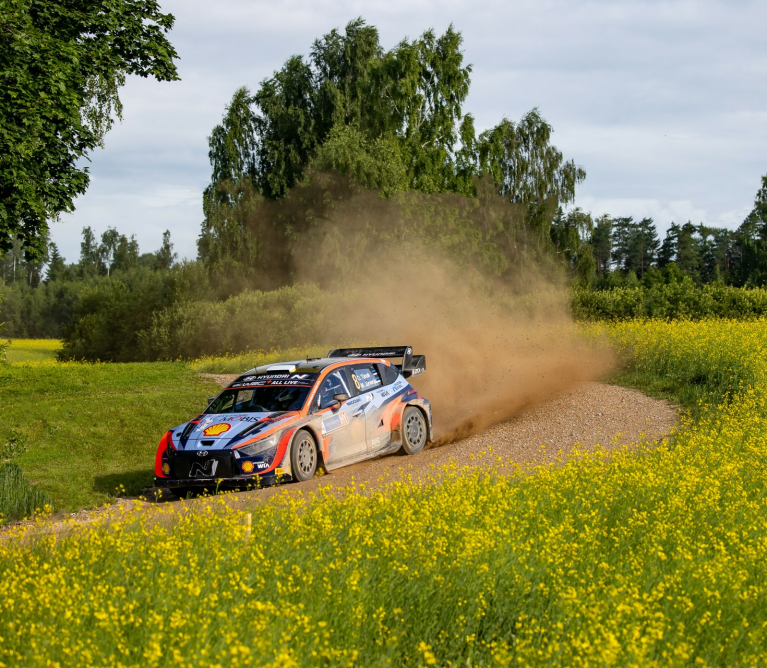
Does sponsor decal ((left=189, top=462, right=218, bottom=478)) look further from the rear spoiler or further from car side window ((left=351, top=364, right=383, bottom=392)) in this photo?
the rear spoiler

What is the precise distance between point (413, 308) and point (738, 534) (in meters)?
23.1

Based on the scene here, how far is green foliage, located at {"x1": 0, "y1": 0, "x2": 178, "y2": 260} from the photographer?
651 inches

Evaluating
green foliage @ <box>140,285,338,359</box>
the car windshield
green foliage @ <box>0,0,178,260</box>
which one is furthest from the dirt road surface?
green foliage @ <box>140,285,338,359</box>

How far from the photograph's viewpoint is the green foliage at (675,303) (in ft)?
111

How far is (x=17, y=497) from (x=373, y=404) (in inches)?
220

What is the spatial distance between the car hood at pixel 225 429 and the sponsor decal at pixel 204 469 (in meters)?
0.22

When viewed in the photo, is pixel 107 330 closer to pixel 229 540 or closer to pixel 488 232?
pixel 488 232

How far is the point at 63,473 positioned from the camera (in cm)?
1370

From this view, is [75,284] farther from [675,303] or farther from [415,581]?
[415,581]

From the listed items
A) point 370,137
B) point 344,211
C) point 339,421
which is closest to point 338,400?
point 339,421

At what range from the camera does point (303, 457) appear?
12102mm

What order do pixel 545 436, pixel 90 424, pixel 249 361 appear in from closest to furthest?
pixel 545 436 → pixel 90 424 → pixel 249 361

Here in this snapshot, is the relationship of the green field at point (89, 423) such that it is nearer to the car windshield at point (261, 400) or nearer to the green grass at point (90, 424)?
the green grass at point (90, 424)

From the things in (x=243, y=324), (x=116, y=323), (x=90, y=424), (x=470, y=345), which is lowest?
(x=90, y=424)
